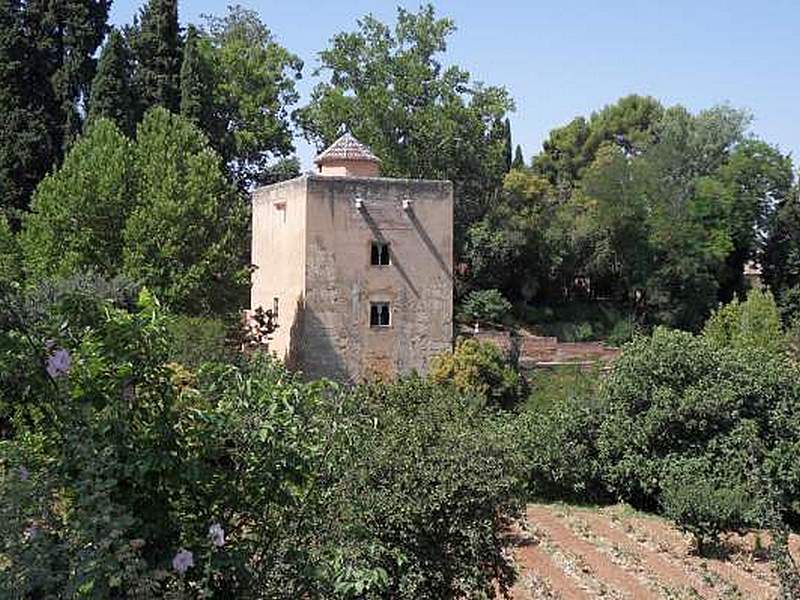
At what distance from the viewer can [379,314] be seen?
25016mm

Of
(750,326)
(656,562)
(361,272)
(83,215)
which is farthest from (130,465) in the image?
(750,326)

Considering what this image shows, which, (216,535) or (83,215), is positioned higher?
(83,215)

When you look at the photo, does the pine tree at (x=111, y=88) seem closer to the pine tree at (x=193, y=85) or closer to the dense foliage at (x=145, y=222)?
the pine tree at (x=193, y=85)

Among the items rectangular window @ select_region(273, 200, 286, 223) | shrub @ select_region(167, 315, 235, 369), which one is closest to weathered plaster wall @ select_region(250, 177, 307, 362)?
rectangular window @ select_region(273, 200, 286, 223)

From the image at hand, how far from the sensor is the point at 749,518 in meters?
16.9

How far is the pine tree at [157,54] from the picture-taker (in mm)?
32125

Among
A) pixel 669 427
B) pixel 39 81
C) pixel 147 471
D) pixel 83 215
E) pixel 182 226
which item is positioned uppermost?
pixel 39 81

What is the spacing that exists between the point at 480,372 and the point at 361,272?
3.92 m

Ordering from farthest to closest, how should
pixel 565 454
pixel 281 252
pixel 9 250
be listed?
pixel 281 252 → pixel 9 250 → pixel 565 454

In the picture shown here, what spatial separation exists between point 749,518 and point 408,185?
39.2 feet

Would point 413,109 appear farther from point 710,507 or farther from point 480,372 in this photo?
point 710,507

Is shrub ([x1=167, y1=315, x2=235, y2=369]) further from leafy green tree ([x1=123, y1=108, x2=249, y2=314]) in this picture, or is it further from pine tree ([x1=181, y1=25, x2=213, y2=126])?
pine tree ([x1=181, y1=25, x2=213, y2=126])

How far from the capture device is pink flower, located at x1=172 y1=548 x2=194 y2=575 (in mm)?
4926

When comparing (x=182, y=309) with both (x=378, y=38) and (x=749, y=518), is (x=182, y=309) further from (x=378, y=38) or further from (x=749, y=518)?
(x=378, y=38)
